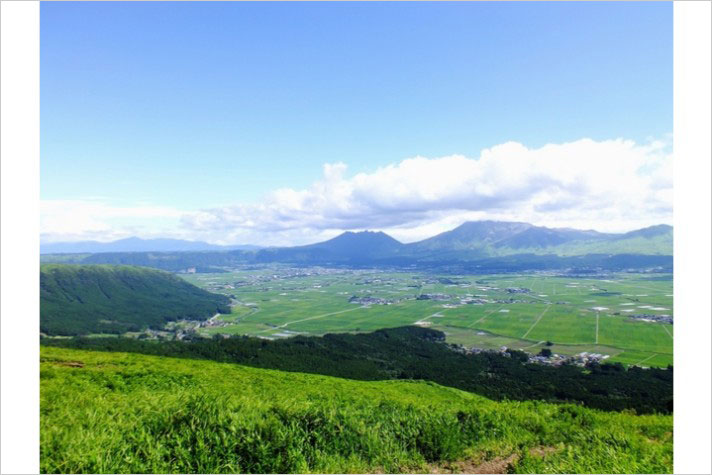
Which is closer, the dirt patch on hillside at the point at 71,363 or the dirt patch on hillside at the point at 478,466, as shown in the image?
the dirt patch on hillside at the point at 478,466

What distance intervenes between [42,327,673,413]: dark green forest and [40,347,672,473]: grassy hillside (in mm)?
36641

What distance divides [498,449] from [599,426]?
5139mm

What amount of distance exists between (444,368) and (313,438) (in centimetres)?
6787

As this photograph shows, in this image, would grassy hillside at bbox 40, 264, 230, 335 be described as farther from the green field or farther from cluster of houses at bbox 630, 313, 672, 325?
cluster of houses at bbox 630, 313, 672, 325

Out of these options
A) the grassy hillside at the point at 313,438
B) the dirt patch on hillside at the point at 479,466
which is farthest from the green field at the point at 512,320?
the dirt patch on hillside at the point at 479,466

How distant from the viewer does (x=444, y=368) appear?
71.9m

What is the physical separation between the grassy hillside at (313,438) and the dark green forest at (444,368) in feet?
120

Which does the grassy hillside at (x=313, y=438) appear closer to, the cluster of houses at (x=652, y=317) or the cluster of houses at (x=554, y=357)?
the cluster of houses at (x=554, y=357)

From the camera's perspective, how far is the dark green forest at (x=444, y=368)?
170 feet

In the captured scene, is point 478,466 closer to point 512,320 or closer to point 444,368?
point 444,368

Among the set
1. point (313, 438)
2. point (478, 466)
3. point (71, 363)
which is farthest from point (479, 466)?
point (71, 363)

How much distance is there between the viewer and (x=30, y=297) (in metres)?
6.80

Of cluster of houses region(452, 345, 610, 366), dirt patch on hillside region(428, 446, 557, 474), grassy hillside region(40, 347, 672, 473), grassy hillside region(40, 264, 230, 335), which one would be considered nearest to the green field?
cluster of houses region(452, 345, 610, 366)

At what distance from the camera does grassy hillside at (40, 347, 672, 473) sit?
320 inches
